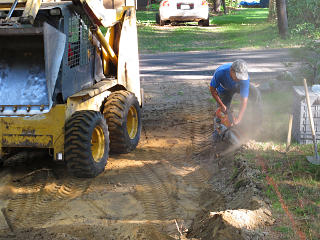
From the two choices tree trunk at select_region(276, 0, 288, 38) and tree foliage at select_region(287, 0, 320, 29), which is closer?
tree trunk at select_region(276, 0, 288, 38)

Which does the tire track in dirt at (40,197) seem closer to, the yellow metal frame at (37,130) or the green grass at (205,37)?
the yellow metal frame at (37,130)

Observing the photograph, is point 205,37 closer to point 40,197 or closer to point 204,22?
point 204,22

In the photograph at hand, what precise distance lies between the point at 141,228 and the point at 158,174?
6.18ft

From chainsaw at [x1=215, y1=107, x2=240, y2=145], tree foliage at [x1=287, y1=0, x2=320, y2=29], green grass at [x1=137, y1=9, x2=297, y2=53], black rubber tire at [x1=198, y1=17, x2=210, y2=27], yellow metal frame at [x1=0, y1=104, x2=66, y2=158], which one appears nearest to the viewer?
yellow metal frame at [x1=0, y1=104, x2=66, y2=158]

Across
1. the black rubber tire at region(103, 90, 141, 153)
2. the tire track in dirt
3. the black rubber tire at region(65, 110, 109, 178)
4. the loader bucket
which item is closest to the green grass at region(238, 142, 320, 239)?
the black rubber tire at region(103, 90, 141, 153)

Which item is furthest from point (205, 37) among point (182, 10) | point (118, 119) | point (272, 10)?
point (118, 119)

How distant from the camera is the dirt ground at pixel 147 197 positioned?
16.9 ft

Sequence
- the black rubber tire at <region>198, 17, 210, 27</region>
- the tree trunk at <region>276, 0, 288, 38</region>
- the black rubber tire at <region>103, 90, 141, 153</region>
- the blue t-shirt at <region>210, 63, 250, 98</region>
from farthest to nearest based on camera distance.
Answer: the black rubber tire at <region>198, 17, 210, 27</region> → the tree trunk at <region>276, 0, 288, 38</region> → the blue t-shirt at <region>210, 63, 250, 98</region> → the black rubber tire at <region>103, 90, 141, 153</region>

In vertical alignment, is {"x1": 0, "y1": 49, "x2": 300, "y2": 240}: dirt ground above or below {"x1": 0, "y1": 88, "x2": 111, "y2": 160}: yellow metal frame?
below

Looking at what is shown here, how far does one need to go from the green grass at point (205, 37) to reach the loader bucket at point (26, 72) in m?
12.3

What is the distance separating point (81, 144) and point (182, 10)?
1884 cm

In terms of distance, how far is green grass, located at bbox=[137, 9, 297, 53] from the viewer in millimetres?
19266

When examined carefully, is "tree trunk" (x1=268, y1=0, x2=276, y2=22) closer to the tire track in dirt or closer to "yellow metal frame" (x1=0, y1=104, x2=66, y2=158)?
the tire track in dirt

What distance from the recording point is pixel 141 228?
17.5 ft
